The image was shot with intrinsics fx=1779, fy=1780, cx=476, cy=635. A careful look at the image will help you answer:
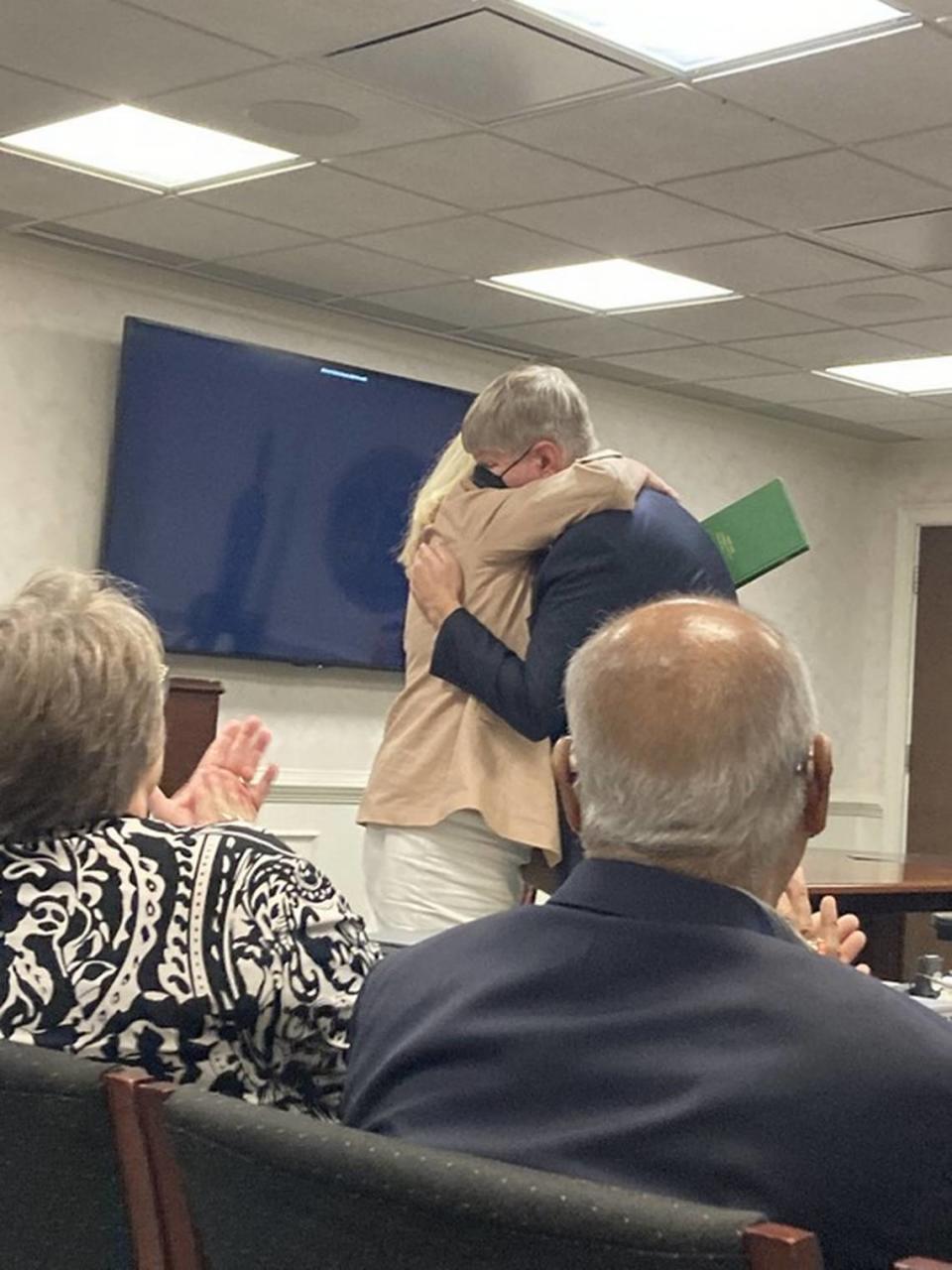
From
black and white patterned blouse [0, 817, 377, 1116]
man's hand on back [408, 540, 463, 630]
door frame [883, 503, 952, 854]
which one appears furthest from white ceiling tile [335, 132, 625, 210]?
door frame [883, 503, 952, 854]

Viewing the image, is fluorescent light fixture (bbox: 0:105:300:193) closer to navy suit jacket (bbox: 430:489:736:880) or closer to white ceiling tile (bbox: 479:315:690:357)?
white ceiling tile (bbox: 479:315:690:357)

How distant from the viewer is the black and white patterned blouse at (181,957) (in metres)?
1.41

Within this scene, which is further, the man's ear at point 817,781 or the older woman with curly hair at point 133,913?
the older woman with curly hair at point 133,913

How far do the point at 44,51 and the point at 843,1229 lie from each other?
142 inches

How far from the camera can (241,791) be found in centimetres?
198

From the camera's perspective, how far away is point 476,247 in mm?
5438

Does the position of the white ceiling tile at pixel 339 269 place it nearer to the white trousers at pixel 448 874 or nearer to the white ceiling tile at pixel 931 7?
the white ceiling tile at pixel 931 7

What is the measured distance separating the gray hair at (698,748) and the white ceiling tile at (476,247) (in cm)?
407

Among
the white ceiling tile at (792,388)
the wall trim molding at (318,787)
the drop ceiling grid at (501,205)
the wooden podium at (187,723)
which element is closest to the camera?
the drop ceiling grid at (501,205)

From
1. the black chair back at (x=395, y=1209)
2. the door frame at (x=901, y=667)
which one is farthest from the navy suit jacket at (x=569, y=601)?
the door frame at (x=901, y=667)

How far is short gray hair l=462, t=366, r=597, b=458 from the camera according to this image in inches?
93.4

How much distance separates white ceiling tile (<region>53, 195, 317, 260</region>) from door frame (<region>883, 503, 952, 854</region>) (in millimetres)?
4125

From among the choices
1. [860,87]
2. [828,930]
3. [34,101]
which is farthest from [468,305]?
[828,930]

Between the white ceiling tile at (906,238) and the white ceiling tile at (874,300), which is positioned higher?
the white ceiling tile at (874,300)
